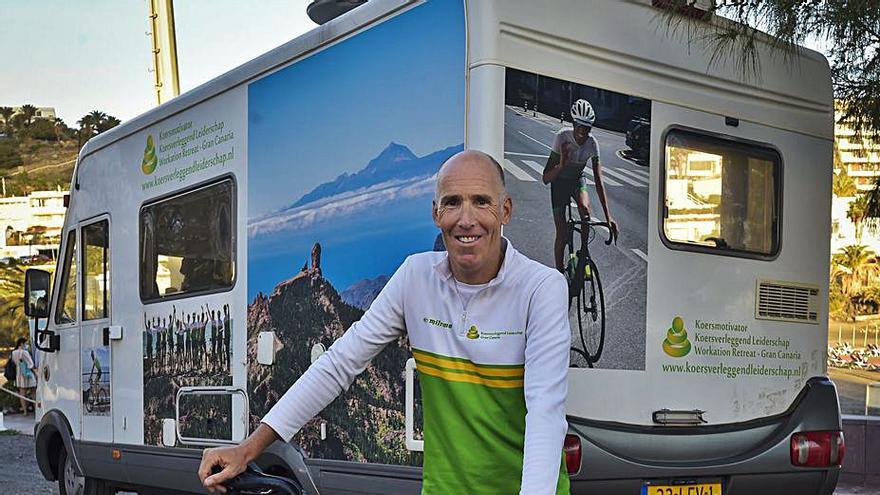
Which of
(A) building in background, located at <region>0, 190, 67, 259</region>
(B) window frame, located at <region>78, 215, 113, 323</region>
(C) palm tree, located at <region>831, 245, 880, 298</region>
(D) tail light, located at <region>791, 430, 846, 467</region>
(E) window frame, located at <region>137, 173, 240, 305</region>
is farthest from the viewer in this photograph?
(A) building in background, located at <region>0, 190, 67, 259</region>

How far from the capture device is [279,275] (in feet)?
20.2

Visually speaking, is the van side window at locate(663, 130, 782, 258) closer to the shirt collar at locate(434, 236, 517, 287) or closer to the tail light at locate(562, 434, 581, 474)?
the tail light at locate(562, 434, 581, 474)

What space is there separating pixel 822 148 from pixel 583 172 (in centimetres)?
179

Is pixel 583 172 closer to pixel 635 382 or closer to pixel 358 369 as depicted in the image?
pixel 635 382

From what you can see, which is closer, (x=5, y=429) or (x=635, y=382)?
(x=635, y=382)

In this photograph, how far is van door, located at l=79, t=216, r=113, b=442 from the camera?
8.15 metres

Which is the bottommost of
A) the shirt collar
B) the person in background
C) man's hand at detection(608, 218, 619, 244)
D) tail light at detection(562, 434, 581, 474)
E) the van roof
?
the person in background

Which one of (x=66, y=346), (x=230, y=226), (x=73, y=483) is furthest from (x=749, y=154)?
(x=73, y=483)

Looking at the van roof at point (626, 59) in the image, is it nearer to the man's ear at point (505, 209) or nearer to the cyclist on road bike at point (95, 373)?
the man's ear at point (505, 209)

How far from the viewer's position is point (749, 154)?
5.89m

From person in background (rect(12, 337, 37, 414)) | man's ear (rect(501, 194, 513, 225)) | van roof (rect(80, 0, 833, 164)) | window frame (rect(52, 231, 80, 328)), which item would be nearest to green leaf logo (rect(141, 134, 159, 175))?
van roof (rect(80, 0, 833, 164))

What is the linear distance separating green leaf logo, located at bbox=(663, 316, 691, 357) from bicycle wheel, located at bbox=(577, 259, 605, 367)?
40cm

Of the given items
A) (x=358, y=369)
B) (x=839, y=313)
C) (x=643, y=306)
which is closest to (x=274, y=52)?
(x=643, y=306)

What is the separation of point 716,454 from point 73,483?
5225 millimetres
